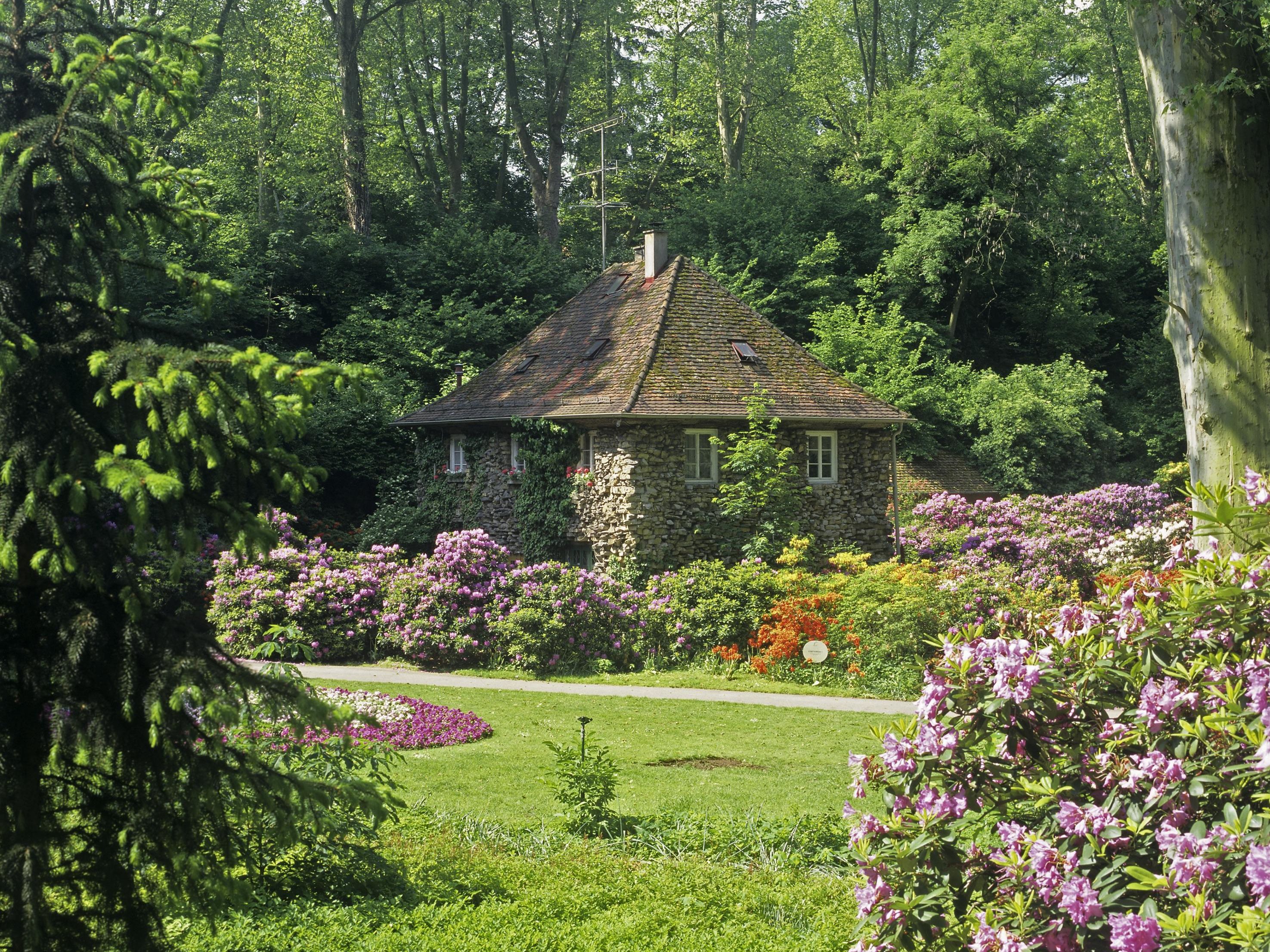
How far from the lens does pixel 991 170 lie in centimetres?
3491

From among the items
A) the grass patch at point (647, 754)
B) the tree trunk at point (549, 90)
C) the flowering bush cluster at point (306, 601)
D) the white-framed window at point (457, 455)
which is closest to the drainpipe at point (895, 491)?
the white-framed window at point (457, 455)

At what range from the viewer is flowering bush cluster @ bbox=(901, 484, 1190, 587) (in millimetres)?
22906

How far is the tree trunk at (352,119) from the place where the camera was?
3186 cm

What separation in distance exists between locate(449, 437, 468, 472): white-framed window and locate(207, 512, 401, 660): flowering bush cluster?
5.41m

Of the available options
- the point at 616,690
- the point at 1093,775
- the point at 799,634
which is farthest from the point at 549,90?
the point at 1093,775

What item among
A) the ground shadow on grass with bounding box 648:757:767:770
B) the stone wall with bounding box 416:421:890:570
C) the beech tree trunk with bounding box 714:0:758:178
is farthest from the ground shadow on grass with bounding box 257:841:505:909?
the beech tree trunk with bounding box 714:0:758:178

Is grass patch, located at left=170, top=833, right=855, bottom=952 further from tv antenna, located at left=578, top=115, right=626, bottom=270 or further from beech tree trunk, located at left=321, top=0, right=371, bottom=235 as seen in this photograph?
beech tree trunk, located at left=321, top=0, right=371, bottom=235

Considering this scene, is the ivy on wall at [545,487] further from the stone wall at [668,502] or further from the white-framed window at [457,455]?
the white-framed window at [457,455]

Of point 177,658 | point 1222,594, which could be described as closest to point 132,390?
point 177,658

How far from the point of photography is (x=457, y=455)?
979 inches

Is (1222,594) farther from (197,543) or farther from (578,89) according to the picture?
(578,89)

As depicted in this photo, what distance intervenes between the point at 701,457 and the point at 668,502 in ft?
3.78

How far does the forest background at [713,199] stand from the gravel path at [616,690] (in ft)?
26.8

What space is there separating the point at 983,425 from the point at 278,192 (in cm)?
2261
